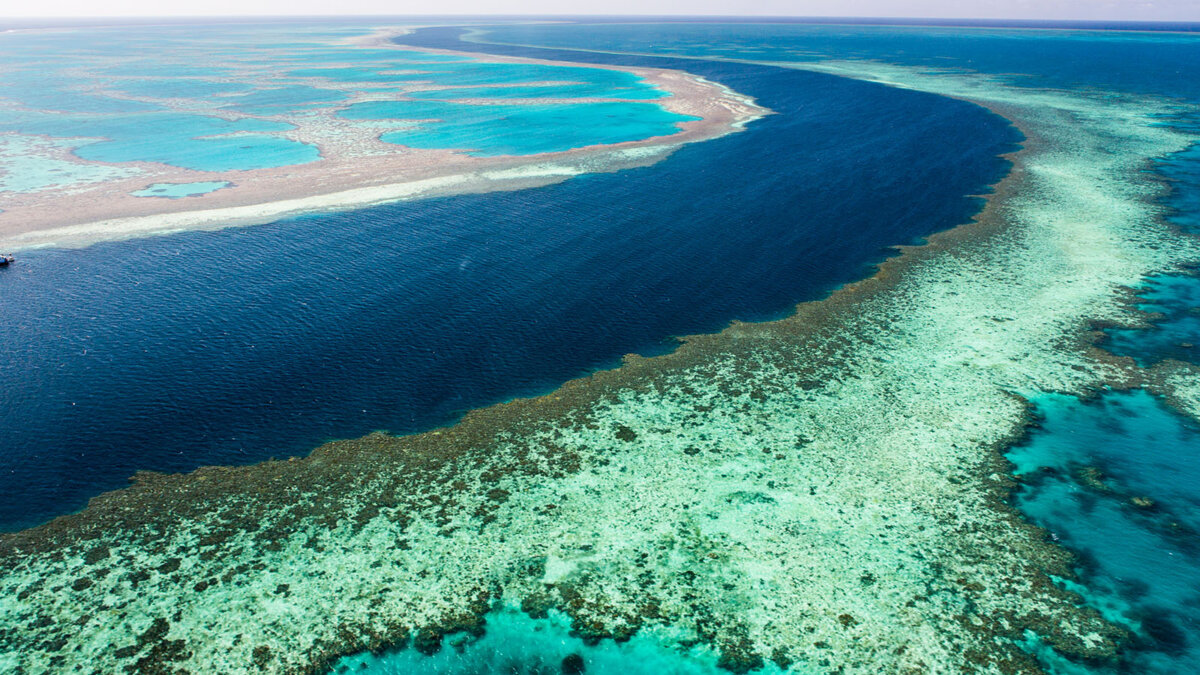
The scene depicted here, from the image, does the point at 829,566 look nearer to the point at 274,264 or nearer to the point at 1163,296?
the point at 1163,296

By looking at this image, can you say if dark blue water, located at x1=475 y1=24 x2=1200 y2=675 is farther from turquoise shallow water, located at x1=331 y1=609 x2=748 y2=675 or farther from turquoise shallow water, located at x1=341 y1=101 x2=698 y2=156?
turquoise shallow water, located at x1=341 y1=101 x2=698 y2=156

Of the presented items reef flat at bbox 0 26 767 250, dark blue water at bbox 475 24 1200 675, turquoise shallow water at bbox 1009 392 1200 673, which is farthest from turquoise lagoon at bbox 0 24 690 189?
turquoise shallow water at bbox 1009 392 1200 673

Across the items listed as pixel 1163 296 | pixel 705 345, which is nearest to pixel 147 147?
pixel 705 345

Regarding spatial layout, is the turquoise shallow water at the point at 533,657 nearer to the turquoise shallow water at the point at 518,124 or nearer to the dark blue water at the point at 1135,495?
the dark blue water at the point at 1135,495

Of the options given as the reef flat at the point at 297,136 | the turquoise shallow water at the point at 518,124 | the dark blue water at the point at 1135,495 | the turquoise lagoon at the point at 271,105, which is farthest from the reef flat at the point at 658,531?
the turquoise lagoon at the point at 271,105

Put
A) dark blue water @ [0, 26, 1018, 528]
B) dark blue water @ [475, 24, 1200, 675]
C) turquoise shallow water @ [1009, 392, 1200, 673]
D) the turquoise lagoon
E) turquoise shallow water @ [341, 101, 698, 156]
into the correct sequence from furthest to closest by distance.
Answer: turquoise shallow water @ [341, 101, 698, 156] < the turquoise lagoon < dark blue water @ [0, 26, 1018, 528] < turquoise shallow water @ [1009, 392, 1200, 673] < dark blue water @ [475, 24, 1200, 675]

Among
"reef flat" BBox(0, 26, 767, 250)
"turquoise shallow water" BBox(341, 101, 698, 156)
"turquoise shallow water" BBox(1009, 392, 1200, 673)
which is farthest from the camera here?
"turquoise shallow water" BBox(341, 101, 698, 156)

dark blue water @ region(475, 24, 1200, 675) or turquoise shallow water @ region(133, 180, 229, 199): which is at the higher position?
turquoise shallow water @ region(133, 180, 229, 199)
